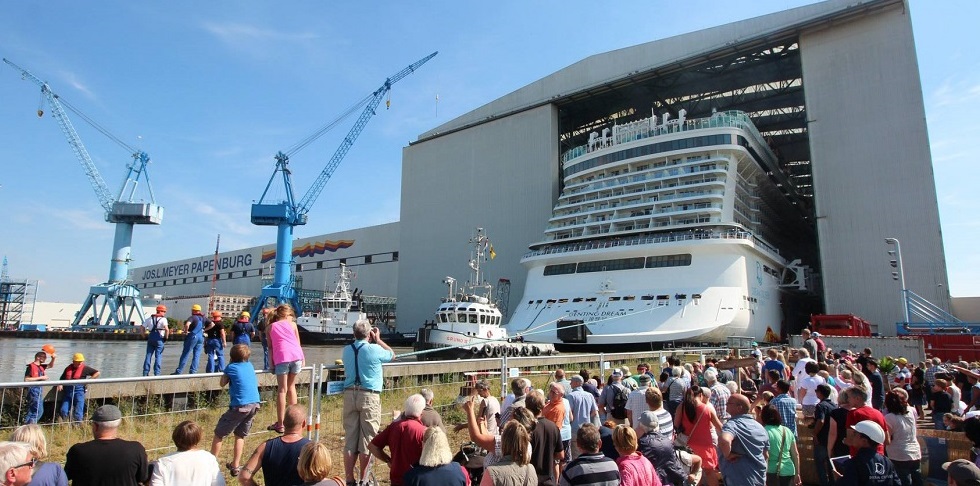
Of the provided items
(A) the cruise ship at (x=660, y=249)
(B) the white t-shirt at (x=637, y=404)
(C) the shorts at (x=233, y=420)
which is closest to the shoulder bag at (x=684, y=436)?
(B) the white t-shirt at (x=637, y=404)

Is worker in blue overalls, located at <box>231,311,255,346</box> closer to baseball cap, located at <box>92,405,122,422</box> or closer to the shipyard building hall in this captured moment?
baseball cap, located at <box>92,405,122,422</box>

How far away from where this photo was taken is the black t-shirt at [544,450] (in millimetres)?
4906

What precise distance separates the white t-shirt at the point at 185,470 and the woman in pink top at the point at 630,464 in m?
2.97

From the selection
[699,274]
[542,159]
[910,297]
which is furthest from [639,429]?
[542,159]

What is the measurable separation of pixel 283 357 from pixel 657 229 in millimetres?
28449

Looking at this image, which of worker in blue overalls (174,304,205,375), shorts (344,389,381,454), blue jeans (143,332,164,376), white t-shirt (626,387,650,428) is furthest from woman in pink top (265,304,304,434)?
blue jeans (143,332,164,376)

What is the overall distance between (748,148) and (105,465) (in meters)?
39.0

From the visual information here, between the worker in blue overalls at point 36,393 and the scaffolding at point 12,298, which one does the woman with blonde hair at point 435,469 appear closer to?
the worker in blue overalls at point 36,393

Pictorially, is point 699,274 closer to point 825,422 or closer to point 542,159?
point 542,159

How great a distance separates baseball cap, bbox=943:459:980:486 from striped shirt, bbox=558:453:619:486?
2.05 m

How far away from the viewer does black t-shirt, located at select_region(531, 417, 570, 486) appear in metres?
4.91

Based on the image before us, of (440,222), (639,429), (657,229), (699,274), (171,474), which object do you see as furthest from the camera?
(440,222)

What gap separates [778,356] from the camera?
36.9 ft

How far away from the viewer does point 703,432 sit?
19.4 ft
